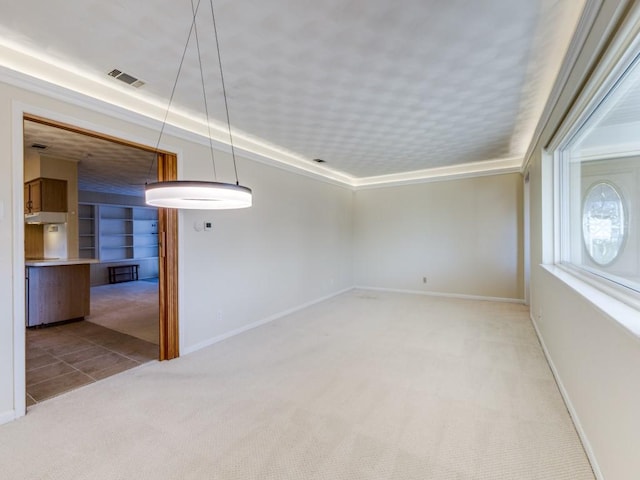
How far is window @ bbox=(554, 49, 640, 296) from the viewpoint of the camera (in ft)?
5.22

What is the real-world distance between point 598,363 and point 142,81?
142 inches

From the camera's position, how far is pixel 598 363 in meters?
1.61

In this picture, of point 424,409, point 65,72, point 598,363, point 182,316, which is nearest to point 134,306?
point 182,316

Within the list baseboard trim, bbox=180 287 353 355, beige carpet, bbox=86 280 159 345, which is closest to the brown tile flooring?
beige carpet, bbox=86 280 159 345

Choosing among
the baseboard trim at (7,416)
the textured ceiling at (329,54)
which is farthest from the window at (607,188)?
the baseboard trim at (7,416)

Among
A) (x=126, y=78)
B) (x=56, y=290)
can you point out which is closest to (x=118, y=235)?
(x=56, y=290)

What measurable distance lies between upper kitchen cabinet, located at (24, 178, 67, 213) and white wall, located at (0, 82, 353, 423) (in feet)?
10.2

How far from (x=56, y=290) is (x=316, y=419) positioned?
4.44 metres

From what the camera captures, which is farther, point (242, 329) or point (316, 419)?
point (242, 329)

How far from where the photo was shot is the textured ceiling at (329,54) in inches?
68.6

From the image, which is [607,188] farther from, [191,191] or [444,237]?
[444,237]

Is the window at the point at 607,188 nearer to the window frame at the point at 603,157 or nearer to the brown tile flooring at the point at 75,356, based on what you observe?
the window frame at the point at 603,157

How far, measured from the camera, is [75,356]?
3.27 m

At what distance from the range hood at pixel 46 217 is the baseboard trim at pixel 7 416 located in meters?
3.71
